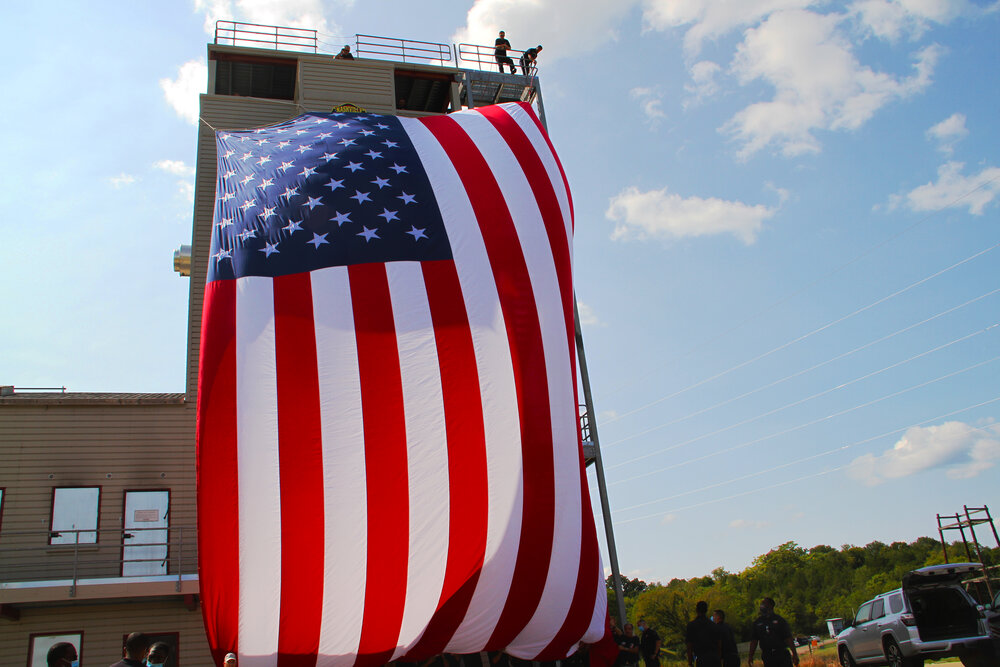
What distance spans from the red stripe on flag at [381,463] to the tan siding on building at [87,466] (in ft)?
25.5

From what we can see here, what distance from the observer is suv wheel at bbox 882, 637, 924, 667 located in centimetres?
1199

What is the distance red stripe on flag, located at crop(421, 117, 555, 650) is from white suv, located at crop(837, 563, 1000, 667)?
289 inches

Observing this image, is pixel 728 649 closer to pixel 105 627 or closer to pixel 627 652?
pixel 627 652

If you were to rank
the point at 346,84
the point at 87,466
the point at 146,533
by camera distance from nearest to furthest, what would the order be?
the point at 146,533, the point at 87,466, the point at 346,84

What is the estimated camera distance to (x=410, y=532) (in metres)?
8.37

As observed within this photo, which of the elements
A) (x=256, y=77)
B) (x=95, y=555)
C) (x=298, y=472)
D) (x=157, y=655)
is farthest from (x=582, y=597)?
(x=256, y=77)

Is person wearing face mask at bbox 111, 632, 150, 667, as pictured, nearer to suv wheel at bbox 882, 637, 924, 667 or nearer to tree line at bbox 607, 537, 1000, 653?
suv wheel at bbox 882, 637, 924, 667

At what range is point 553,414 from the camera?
935cm

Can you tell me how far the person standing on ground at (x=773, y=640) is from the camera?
1001 centimetres

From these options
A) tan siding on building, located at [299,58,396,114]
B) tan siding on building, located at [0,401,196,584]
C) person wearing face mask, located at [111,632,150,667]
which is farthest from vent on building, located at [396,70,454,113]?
person wearing face mask, located at [111,632,150,667]

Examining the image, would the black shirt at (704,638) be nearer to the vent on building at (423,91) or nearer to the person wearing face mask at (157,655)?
the person wearing face mask at (157,655)

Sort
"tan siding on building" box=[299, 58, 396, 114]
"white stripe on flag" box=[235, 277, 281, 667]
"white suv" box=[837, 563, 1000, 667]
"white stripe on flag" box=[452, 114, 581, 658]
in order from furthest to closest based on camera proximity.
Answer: "tan siding on building" box=[299, 58, 396, 114] < "white suv" box=[837, 563, 1000, 667] < "white stripe on flag" box=[452, 114, 581, 658] < "white stripe on flag" box=[235, 277, 281, 667]

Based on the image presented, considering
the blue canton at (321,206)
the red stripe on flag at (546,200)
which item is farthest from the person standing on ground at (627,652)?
the blue canton at (321,206)

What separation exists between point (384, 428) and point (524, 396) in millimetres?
1814
